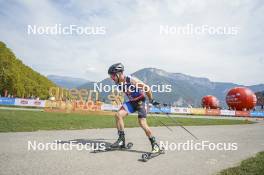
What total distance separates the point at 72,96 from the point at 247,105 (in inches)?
1307

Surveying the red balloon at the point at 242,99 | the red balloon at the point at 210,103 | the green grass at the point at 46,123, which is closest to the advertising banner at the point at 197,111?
the red balloon at the point at 242,99

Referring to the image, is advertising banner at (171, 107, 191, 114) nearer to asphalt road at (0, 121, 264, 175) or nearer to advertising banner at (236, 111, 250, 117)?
advertising banner at (236, 111, 250, 117)

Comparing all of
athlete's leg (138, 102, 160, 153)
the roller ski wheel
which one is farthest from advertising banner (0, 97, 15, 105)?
the roller ski wheel

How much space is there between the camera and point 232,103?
181 ft

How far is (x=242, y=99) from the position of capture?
5284 cm

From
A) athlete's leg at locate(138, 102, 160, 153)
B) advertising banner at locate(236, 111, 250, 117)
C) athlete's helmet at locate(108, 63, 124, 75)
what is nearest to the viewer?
athlete's leg at locate(138, 102, 160, 153)

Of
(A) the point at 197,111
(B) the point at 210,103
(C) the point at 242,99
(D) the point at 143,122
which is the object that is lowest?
(A) the point at 197,111

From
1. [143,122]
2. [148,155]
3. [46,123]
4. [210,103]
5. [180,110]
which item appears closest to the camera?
[148,155]

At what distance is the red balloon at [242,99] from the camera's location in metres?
52.5

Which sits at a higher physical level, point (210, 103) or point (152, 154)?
point (210, 103)

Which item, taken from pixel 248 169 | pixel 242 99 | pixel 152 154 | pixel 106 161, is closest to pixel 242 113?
pixel 242 99

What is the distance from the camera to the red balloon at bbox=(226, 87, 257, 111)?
52.5 meters

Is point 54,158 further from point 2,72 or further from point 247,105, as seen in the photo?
point 2,72

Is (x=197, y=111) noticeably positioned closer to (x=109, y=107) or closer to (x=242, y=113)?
(x=242, y=113)
